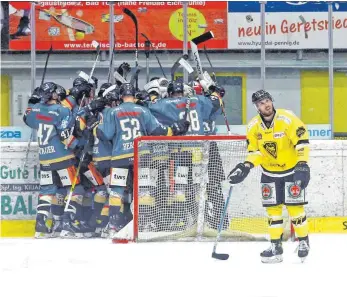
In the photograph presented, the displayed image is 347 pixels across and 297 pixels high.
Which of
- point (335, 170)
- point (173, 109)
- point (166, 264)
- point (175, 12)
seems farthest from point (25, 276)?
point (175, 12)

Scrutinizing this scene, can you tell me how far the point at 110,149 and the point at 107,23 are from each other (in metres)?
2.00

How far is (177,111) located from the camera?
28.0 ft

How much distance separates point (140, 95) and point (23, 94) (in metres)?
1.86

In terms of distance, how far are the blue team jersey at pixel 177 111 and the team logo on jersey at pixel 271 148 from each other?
1932mm

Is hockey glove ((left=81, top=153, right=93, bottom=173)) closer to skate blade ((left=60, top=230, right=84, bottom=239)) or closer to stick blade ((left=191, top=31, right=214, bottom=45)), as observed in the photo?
skate blade ((left=60, top=230, right=84, bottom=239))

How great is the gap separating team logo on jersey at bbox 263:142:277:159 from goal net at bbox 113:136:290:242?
4.52 feet

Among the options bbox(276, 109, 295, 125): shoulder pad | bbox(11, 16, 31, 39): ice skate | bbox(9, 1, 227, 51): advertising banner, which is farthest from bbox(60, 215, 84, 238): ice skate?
bbox(276, 109, 295, 125): shoulder pad

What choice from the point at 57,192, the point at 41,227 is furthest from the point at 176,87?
the point at 41,227

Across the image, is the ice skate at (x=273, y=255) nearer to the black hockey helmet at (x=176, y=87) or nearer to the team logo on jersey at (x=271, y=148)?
the team logo on jersey at (x=271, y=148)

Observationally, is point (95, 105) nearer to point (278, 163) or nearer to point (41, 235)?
point (41, 235)

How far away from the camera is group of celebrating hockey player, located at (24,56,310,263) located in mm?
8156

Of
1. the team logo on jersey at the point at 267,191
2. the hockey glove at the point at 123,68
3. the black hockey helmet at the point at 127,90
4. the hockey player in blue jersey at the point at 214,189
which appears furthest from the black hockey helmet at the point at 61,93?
the team logo on jersey at the point at 267,191

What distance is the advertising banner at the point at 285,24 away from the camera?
10273mm

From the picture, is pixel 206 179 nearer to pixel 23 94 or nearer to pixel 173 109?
pixel 173 109
